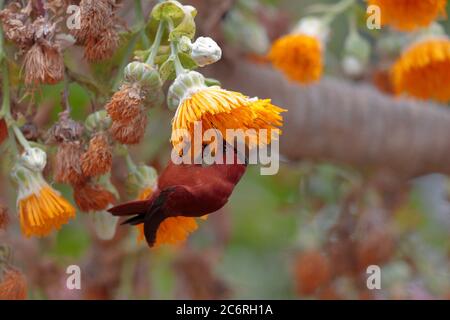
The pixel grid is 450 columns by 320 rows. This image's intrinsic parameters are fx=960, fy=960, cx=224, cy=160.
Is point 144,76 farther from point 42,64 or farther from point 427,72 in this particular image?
point 427,72

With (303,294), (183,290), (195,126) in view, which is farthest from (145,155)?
(195,126)

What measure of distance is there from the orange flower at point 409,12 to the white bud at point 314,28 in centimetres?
33

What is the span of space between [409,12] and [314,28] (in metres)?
0.38

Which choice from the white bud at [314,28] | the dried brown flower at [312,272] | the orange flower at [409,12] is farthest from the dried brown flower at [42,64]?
the dried brown flower at [312,272]

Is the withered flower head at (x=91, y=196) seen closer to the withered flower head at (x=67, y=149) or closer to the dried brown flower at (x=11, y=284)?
the withered flower head at (x=67, y=149)

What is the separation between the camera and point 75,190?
1171 mm

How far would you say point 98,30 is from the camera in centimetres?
111

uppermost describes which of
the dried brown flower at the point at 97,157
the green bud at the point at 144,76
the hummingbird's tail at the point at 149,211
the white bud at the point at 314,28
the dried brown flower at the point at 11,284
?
the white bud at the point at 314,28

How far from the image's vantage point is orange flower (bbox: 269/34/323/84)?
5.19ft

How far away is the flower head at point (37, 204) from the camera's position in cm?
115

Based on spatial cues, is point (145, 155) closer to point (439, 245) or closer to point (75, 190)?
point (75, 190)

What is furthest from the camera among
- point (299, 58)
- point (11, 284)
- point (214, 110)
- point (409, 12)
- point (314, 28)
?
point (314, 28)

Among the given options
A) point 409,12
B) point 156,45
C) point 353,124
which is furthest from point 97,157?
point 353,124

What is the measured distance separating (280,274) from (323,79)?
0.83 meters
